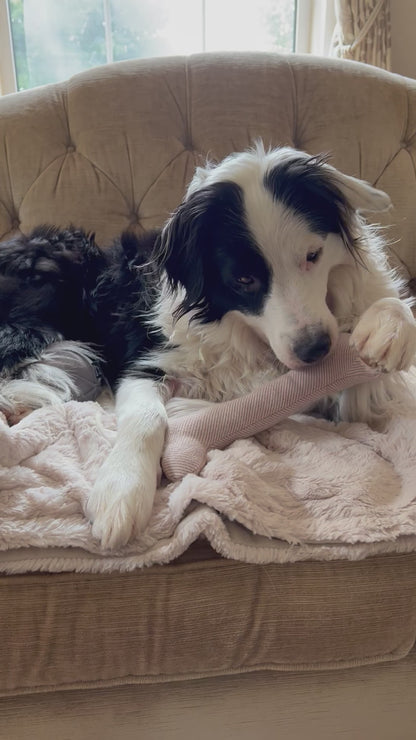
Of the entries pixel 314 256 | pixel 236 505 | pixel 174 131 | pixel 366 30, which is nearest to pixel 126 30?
pixel 366 30

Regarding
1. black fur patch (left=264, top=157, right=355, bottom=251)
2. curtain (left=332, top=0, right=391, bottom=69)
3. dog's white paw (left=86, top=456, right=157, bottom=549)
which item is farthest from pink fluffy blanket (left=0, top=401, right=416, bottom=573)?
curtain (left=332, top=0, right=391, bottom=69)

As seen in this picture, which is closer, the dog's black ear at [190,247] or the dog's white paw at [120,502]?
the dog's white paw at [120,502]

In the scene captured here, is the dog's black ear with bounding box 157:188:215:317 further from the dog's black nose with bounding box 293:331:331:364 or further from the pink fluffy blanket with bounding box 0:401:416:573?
the pink fluffy blanket with bounding box 0:401:416:573

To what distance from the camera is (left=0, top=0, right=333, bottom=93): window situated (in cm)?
312

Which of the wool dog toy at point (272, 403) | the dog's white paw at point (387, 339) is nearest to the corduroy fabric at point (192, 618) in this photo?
the wool dog toy at point (272, 403)

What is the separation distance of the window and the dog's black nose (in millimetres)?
2507

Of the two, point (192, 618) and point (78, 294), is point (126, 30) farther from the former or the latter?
point (192, 618)

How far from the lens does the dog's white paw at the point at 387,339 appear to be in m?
1.27

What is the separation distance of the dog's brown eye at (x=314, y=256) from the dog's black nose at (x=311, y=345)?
0.20 metres

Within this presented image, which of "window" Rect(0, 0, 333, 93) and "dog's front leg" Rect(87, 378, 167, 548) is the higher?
"window" Rect(0, 0, 333, 93)

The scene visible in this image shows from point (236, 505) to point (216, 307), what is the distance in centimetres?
63

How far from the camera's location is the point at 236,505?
41.9 inches

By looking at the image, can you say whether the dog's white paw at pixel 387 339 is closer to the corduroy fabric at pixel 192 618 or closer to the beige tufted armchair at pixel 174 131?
the corduroy fabric at pixel 192 618

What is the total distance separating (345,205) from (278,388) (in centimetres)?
51
